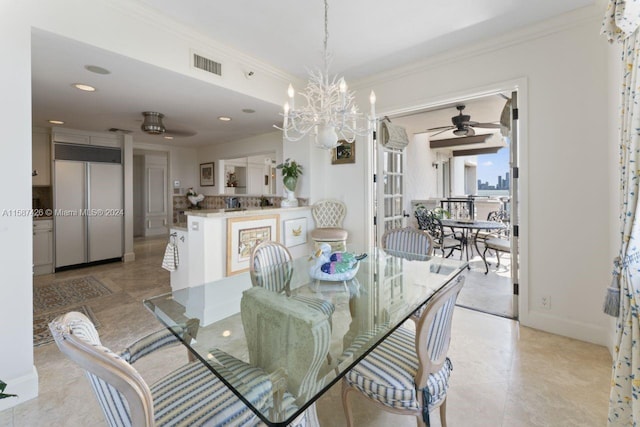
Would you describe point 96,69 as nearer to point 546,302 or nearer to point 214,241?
point 214,241

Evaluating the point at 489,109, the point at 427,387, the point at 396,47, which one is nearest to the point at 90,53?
the point at 396,47

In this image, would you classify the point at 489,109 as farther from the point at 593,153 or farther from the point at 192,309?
the point at 192,309

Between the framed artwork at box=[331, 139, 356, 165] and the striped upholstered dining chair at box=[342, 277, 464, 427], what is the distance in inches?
117

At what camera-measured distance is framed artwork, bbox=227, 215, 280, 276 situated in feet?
10.5

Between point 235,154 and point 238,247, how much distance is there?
3334 mm

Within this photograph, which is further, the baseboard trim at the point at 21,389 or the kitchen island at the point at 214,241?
the kitchen island at the point at 214,241

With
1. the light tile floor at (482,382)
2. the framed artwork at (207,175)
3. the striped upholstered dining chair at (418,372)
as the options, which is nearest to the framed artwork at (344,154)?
the light tile floor at (482,382)

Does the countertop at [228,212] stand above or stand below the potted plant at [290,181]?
below

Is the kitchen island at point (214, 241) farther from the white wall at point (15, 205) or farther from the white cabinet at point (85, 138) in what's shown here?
the white cabinet at point (85, 138)

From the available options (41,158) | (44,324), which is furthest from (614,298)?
(41,158)

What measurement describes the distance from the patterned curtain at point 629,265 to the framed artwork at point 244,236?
2.99 m

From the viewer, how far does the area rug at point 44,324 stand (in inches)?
95.9

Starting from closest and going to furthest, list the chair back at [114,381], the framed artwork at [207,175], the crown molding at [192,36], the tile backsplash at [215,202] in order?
the chair back at [114,381]
the crown molding at [192,36]
the tile backsplash at [215,202]
the framed artwork at [207,175]

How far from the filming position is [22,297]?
177 cm
